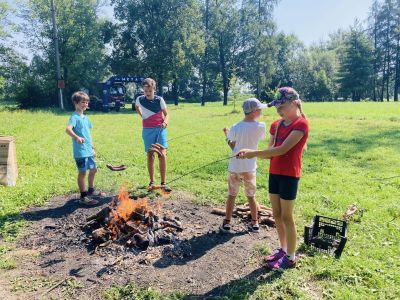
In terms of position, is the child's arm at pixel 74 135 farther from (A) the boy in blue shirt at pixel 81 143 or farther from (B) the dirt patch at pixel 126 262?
(B) the dirt patch at pixel 126 262

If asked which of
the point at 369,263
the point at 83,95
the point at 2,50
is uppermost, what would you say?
the point at 2,50

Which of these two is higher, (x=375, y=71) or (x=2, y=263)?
(x=375, y=71)

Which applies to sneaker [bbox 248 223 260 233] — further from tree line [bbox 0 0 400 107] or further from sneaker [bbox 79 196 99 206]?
tree line [bbox 0 0 400 107]

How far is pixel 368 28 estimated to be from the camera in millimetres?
60312

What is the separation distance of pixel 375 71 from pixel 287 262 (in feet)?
219

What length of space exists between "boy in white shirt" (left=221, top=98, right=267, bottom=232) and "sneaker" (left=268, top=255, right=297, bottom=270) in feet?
3.29

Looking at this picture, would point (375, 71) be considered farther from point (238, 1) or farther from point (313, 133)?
point (313, 133)

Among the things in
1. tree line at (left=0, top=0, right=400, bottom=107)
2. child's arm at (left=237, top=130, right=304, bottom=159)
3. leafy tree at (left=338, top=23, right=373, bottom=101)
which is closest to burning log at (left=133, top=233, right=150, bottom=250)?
child's arm at (left=237, top=130, right=304, bottom=159)

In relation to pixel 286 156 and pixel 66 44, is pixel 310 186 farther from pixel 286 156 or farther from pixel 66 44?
pixel 66 44

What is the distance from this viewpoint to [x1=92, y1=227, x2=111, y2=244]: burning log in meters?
4.54

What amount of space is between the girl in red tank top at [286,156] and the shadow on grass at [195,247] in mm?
852

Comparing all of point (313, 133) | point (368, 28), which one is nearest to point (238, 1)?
point (368, 28)

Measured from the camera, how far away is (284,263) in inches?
161

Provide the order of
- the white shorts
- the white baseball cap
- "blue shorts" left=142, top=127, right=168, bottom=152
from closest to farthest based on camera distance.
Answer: the white baseball cap < the white shorts < "blue shorts" left=142, top=127, right=168, bottom=152
